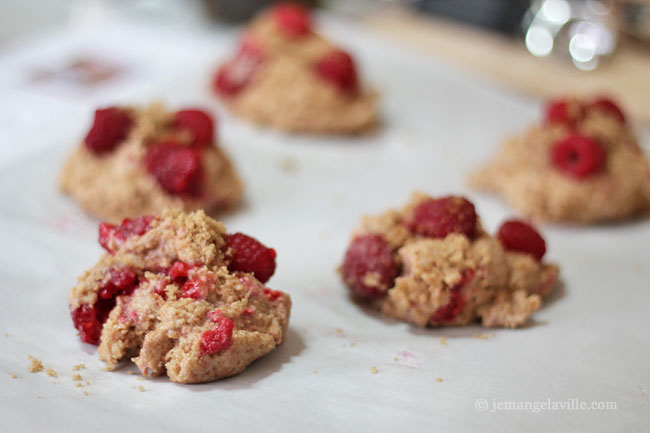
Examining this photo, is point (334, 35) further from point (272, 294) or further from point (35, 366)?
point (35, 366)

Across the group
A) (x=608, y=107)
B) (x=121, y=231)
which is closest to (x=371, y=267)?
(x=121, y=231)

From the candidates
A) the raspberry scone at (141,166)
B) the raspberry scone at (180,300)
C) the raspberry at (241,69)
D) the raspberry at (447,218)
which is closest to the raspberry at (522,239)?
the raspberry at (447,218)

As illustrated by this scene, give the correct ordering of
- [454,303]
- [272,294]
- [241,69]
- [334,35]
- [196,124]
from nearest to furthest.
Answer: [272,294], [454,303], [196,124], [241,69], [334,35]

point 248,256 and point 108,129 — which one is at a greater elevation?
point 248,256

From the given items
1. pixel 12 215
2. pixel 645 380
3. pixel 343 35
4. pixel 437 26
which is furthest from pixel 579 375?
pixel 437 26

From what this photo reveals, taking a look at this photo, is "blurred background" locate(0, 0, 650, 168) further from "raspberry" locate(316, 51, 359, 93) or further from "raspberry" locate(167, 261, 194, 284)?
"raspberry" locate(167, 261, 194, 284)

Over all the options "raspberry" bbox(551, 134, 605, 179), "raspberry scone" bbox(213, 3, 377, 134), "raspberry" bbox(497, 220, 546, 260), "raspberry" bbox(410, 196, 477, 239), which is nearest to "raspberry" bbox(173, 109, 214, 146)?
"raspberry scone" bbox(213, 3, 377, 134)

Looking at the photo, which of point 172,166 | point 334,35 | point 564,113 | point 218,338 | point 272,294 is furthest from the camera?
point 334,35

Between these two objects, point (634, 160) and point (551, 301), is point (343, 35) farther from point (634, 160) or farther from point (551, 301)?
point (551, 301)
